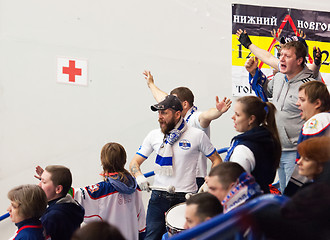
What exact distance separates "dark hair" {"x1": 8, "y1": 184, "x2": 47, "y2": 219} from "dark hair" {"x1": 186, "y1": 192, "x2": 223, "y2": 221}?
95cm

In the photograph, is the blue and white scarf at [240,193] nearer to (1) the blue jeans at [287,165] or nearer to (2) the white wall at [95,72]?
(1) the blue jeans at [287,165]

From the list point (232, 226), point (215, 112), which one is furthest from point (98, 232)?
point (215, 112)

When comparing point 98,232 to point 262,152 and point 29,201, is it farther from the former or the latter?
point 262,152

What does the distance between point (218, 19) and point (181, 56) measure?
0.59 meters

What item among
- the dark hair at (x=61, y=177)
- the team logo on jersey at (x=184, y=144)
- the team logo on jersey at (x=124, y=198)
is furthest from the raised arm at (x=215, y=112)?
the dark hair at (x=61, y=177)

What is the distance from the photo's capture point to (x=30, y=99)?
512 centimetres

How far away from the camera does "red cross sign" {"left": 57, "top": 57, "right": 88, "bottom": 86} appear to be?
519cm

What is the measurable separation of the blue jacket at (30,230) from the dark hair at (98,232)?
1.21 m

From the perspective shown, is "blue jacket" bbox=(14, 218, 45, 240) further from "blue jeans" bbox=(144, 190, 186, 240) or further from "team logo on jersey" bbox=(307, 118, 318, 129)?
"team logo on jersey" bbox=(307, 118, 318, 129)

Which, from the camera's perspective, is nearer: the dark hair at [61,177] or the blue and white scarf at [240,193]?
the blue and white scarf at [240,193]

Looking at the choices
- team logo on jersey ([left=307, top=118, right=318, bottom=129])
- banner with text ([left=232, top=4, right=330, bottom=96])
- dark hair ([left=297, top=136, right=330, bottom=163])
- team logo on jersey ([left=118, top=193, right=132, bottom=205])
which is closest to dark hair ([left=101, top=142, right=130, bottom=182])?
team logo on jersey ([left=118, top=193, right=132, bottom=205])

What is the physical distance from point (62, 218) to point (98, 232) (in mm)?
1451

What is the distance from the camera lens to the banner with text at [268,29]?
5527 mm

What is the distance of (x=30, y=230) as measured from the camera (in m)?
2.57
